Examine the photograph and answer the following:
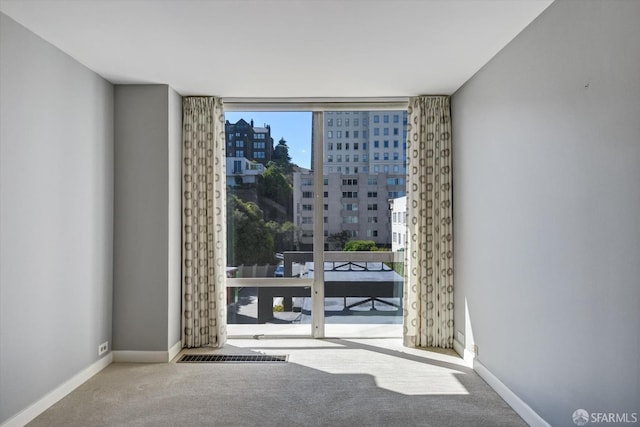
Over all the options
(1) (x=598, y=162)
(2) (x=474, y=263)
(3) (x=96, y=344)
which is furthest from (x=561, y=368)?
(3) (x=96, y=344)

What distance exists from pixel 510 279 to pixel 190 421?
2402mm

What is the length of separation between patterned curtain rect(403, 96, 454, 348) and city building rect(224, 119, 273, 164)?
1532mm

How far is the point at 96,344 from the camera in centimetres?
367

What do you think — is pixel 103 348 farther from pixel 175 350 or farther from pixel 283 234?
pixel 283 234

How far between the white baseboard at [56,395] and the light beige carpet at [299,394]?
0.04 meters

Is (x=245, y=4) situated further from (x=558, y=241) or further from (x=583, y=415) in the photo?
(x=583, y=415)

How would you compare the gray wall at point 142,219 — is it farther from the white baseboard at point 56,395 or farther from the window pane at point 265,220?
the window pane at point 265,220

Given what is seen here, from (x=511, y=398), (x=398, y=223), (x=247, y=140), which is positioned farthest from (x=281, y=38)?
(x=511, y=398)

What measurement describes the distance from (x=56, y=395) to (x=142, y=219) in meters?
1.56

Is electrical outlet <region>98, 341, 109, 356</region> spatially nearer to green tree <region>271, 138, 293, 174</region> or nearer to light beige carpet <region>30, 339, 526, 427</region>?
light beige carpet <region>30, 339, 526, 427</region>

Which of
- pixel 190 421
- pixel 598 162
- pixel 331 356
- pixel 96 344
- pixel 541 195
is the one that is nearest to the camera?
pixel 598 162

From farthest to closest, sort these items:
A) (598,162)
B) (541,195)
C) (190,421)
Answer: (190,421) → (541,195) → (598,162)

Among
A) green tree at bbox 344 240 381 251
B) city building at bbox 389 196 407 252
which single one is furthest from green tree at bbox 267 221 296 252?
city building at bbox 389 196 407 252

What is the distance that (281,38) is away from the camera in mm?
2932
